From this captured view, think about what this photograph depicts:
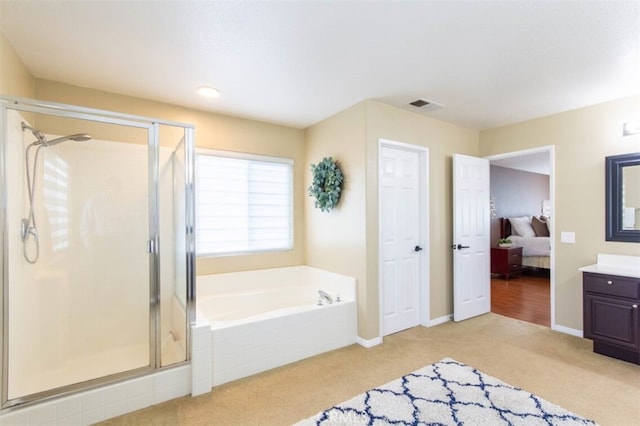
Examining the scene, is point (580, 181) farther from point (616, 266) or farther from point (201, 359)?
point (201, 359)

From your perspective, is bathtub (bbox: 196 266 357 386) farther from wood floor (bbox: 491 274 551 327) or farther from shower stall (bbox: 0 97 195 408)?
wood floor (bbox: 491 274 551 327)

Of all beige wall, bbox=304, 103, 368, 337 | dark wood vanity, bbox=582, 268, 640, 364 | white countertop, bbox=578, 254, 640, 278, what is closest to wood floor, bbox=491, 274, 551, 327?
dark wood vanity, bbox=582, 268, 640, 364

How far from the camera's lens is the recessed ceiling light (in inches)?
108

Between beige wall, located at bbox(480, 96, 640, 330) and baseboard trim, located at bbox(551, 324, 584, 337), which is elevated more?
beige wall, located at bbox(480, 96, 640, 330)

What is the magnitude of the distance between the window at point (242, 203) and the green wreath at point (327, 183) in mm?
575

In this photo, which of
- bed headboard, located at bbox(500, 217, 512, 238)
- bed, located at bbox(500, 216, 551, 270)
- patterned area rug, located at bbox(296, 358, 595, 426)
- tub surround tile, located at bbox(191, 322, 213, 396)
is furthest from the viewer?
bed headboard, located at bbox(500, 217, 512, 238)

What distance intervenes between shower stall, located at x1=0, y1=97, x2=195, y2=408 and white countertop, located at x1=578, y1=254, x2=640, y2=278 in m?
3.60

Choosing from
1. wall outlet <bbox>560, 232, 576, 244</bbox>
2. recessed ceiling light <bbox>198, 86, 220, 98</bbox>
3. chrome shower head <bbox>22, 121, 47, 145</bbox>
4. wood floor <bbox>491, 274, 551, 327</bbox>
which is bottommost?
wood floor <bbox>491, 274, 551, 327</bbox>

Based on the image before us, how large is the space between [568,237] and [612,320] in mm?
946

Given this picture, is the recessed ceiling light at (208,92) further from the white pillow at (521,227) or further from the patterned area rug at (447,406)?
the white pillow at (521,227)

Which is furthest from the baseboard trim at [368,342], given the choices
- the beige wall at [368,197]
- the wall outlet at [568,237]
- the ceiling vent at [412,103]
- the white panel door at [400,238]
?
the ceiling vent at [412,103]

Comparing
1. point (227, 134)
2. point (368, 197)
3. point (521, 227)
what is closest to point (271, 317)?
point (368, 197)

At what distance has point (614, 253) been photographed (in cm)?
298

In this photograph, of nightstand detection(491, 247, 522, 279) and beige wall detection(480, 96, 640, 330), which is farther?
nightstand detection(491, 247, 522, 279)
